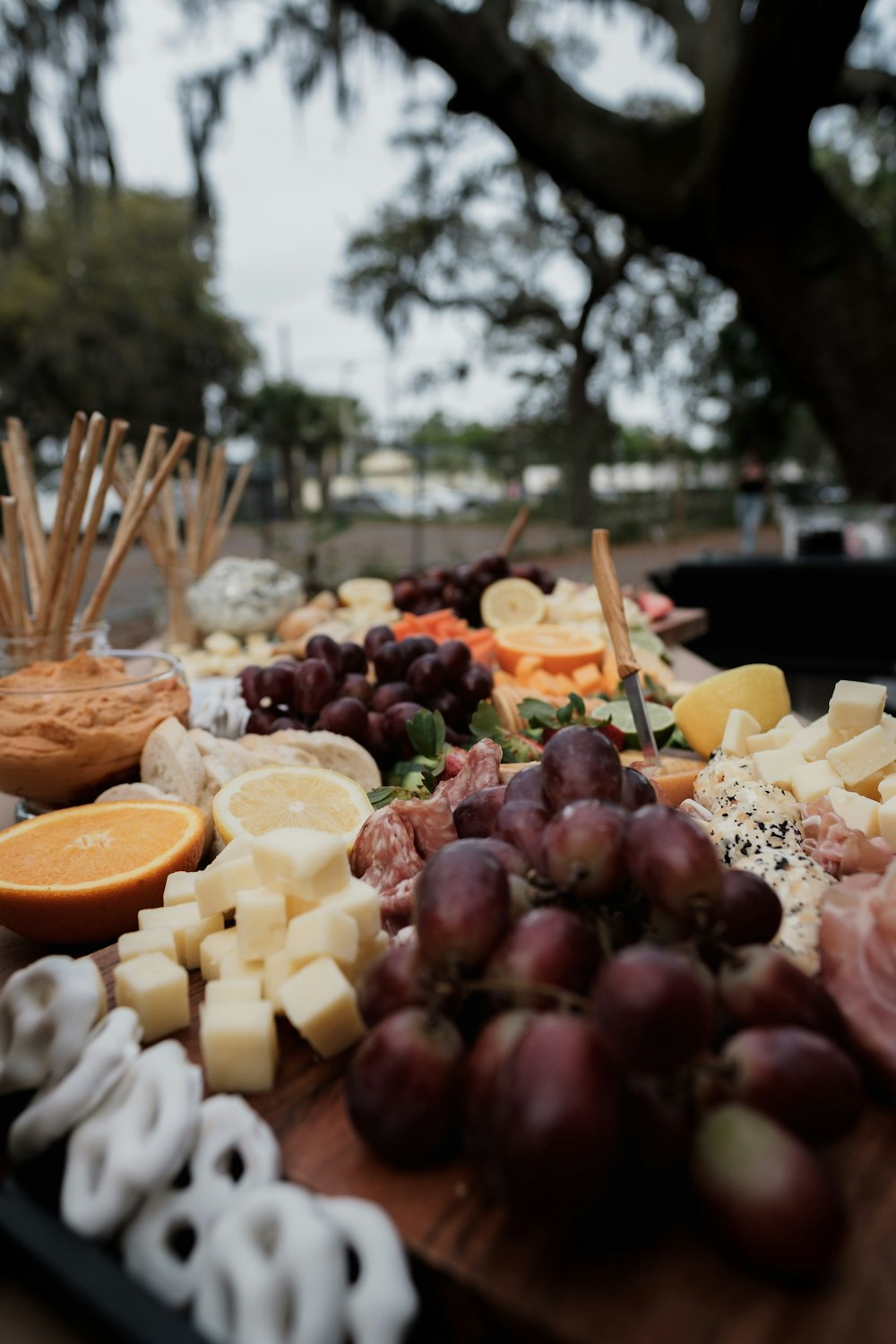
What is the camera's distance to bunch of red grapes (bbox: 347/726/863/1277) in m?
0.44

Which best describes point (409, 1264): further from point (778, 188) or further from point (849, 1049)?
point (778, 188)

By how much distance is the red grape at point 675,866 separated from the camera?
547 mm

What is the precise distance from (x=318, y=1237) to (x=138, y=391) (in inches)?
643

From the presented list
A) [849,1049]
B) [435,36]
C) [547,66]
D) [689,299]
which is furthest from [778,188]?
[689,299]

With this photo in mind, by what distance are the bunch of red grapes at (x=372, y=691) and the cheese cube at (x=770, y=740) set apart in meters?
0.51

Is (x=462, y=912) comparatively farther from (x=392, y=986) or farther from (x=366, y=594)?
(x=366, y=594)

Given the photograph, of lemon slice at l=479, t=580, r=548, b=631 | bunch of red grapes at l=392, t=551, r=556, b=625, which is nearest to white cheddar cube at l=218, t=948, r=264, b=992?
lemon slice at l=479, t=580, r=548, b=631

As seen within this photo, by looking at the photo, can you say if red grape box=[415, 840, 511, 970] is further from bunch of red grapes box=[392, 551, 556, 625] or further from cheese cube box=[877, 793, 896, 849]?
bunch of red grapes box=[392, 551, 556, 625]

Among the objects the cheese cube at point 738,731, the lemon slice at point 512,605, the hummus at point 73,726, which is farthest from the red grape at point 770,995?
the lemon slice at point 512,605

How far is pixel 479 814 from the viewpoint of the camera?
813mm

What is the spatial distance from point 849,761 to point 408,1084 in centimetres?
64

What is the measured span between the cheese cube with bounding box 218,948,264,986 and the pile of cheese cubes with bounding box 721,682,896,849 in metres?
0.58

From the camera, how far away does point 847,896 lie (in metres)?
0.65

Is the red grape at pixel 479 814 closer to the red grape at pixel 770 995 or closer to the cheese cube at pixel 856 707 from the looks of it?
the red grape at pixel 770 995
